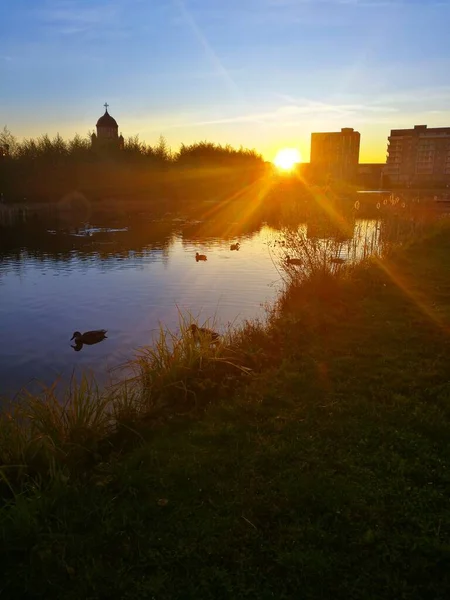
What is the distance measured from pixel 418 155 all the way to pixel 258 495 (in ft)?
540

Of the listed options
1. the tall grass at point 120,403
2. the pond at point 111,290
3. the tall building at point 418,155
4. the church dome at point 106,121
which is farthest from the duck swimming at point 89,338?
the tall building at point 418,155

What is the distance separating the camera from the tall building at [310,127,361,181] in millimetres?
173938

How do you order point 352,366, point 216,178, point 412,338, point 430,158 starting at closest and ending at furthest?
point 352,366 < point 412,338 < point 216,178 < point 430,158

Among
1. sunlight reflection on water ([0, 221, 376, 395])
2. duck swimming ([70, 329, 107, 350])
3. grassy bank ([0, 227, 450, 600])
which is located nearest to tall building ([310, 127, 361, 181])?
sunlight reflection on water ([0, 221, 376, 395])

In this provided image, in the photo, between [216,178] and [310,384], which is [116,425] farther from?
[216,178]

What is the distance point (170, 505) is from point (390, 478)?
6.57 feet

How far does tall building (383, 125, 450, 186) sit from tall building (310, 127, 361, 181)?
16940mm

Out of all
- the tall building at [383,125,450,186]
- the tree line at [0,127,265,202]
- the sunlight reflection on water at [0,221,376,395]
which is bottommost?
the sunlight reflection on water at [0,221,376,395]

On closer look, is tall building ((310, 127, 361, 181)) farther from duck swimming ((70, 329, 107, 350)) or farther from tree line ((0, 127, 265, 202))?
duck swimming ((70, 329, 107, 350))

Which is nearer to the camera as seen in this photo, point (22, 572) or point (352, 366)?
point (22, 572)

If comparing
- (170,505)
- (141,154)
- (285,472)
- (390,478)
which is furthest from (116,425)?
(141,154)

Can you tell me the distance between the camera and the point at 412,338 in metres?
8.46

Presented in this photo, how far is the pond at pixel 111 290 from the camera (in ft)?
33.8

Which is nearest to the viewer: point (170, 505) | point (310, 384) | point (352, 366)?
point (170, 505)
